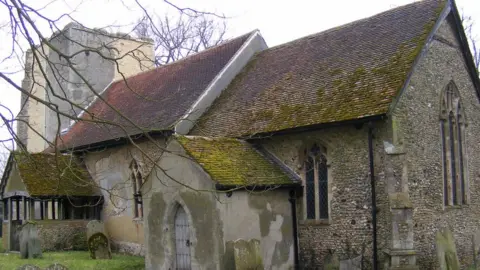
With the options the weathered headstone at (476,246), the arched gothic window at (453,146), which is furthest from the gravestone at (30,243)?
the weathered headstone at (476,246)

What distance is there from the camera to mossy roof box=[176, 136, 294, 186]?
1415cm

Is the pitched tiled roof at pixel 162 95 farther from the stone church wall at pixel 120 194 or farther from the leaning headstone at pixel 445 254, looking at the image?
the leaning headstone at pixel 445 254

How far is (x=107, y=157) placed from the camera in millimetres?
22047

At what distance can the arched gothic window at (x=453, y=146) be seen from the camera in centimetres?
1573

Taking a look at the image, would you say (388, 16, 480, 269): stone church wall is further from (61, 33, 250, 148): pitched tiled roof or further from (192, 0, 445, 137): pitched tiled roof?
(61, 33, 250, 148): pitched tiled roof

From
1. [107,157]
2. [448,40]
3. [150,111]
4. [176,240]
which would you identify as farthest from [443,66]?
[107,157]

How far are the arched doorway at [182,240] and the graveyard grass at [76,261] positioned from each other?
2.28m

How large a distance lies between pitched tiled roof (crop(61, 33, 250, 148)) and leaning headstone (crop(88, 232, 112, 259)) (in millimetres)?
3566

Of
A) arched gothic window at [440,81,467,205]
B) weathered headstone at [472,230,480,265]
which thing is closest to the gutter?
arched gothic window at [440,81,467,205]

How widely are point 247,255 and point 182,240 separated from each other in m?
2.31

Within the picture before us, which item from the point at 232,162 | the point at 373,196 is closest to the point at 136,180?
the point at 232,162

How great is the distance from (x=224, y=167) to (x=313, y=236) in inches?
119

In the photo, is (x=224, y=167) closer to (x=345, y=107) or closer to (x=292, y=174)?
(x=292, y=174)

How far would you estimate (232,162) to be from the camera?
592 inches
